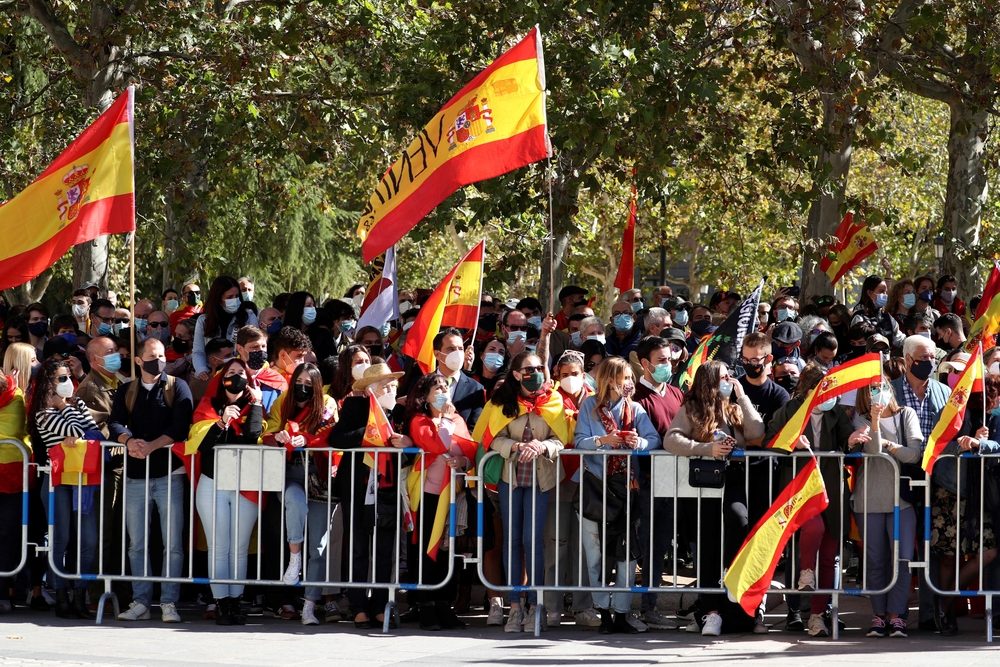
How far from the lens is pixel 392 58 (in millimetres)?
16422

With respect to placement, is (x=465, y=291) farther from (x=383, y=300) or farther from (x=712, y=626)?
(x=712, y=626)

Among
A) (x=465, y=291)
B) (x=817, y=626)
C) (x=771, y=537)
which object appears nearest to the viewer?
(x=771, y=537)

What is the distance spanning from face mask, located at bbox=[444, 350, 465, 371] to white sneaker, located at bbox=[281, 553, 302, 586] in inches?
62.2

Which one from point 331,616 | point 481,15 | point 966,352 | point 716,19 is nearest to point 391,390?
point 331,616

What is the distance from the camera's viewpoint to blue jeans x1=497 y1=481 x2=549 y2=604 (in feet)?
28.8

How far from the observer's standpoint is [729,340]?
10.3 meters

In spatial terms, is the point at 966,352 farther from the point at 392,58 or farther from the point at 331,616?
the point at 392,58

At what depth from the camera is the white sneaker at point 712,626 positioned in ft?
28.2

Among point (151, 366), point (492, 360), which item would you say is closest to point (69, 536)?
point (151, 366)

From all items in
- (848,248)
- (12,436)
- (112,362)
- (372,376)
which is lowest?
(12,436)

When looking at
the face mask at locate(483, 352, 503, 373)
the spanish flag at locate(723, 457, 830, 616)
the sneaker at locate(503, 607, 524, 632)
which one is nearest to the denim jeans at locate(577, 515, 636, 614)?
the sneaker at locate(503, 607, 524, 632)

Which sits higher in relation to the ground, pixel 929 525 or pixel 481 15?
pixel 481 15

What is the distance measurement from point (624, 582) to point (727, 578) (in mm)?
737

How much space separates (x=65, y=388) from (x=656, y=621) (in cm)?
409
